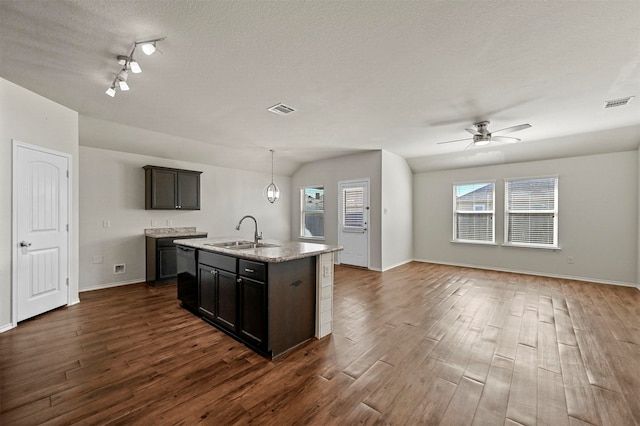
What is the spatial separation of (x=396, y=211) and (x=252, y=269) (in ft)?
15.8

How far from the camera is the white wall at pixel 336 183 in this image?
20.0ft

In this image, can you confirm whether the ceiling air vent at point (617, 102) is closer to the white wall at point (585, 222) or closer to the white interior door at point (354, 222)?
the white wall at point (585, 222)

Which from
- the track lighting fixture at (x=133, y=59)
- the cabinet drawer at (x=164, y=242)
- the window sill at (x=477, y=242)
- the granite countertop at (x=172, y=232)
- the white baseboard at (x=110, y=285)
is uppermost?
the track lighting fixture at (x=133, y=59)

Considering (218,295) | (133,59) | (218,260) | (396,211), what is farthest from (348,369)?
(396,211)

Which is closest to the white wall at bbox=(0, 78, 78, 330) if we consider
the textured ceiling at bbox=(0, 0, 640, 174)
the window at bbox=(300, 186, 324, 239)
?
the textured ceiling at bbox=(0, 0, 640, 174)

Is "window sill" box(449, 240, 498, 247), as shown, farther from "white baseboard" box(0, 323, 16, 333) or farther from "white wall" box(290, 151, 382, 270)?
"white baseboard" box(0, 323, 16, 333)

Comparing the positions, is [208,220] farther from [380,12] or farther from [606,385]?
[606,385]

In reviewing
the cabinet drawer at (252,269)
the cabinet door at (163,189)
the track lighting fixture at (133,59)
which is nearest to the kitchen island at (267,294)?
the cabinet drawer at (252,269)

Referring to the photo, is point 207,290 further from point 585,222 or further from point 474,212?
point 585,222

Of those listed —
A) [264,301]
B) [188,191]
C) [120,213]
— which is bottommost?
[264,301]

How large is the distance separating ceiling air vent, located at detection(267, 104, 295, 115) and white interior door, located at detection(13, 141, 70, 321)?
2.96 meters

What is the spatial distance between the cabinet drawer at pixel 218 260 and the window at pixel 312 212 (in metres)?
4.40

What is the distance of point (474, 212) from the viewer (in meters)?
6.56

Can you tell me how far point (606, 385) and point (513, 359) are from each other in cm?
59
